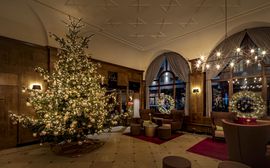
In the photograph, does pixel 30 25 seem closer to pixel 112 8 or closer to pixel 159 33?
pixel 112 8

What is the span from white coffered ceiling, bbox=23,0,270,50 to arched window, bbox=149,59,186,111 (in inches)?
99.5

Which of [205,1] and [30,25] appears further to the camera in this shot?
[30,25]

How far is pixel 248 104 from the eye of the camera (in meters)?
5.96

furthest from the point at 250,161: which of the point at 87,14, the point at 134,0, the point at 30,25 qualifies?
the point at 30,25

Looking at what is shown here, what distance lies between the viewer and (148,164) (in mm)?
3877

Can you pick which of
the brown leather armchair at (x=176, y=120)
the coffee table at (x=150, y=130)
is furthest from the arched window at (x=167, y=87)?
the coffee table at (x=150, y=130)

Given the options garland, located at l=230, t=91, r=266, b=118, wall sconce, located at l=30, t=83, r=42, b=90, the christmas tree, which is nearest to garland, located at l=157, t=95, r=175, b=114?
garland, located at l=230, t=91, r=266, b=118

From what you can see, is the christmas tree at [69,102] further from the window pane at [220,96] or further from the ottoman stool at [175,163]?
the window pane at [220,96]

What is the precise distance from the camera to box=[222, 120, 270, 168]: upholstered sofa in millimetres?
2940

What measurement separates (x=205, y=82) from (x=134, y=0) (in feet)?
16.1

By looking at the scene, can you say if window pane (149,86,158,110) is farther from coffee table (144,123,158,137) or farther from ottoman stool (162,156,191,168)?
ottoman stool (162,156,191,168)

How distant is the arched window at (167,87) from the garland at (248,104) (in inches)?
98.9

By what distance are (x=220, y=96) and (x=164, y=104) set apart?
309 centimetres

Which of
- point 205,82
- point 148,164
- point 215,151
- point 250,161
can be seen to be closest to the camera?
point 250,161
